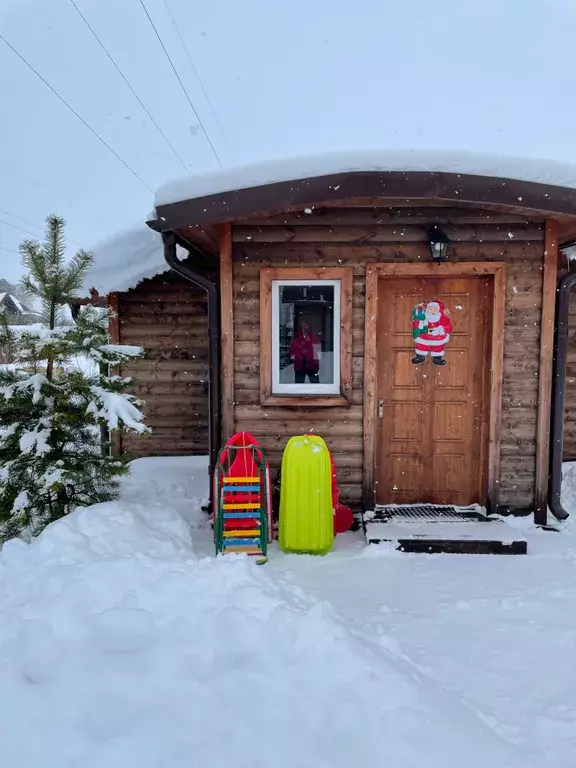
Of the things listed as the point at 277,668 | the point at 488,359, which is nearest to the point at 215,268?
the point at 488,359

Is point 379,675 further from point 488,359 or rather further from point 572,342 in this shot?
point 572,342

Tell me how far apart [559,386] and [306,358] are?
2.46 m

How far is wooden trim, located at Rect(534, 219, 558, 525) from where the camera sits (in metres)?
4.87

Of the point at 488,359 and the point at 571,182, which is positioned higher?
the point at 571,182

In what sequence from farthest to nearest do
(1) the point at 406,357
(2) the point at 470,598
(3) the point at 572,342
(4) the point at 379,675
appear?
(3) the point at 572,342 → (1) the point at 406,357 → (2) the point at 470,598 → (4) the point at 379,675

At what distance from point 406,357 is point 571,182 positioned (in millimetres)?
2057

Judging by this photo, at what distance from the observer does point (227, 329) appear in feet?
16.2

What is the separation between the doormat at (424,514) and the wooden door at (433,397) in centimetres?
14

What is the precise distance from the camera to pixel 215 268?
7.06 metres

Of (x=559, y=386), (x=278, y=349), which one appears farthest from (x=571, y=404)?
(x=278, y=349)

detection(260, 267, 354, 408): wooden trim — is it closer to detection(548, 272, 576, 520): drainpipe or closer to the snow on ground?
the snow on ground

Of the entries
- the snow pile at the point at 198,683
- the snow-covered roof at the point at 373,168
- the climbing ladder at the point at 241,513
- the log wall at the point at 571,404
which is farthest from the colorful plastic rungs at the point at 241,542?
the log wall at the point at 571,404

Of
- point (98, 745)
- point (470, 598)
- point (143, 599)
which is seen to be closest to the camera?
point (98, 745)

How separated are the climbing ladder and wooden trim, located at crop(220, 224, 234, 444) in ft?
2.04
